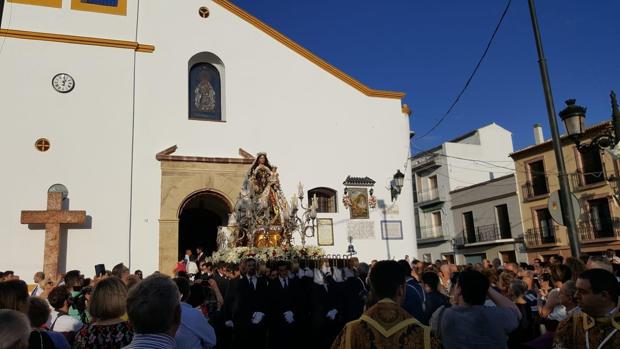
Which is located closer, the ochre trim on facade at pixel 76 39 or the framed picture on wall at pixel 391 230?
the ochre trim on facade at pixel 76 39

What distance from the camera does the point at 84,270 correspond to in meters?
12.8

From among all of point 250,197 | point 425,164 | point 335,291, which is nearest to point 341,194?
point 250,197

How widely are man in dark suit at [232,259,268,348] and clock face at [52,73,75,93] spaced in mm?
9615

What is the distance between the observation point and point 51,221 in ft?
40.4

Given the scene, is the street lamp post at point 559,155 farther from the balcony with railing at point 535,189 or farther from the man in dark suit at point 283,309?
the balcony with railing at point 535,189

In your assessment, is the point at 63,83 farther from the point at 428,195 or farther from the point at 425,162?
the point at 428,195

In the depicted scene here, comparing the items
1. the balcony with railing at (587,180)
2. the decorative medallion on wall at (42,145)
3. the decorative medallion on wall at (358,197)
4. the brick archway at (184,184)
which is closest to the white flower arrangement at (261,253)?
the brick archway at (184,184)

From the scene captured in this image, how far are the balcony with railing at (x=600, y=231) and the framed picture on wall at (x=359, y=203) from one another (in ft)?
42.4

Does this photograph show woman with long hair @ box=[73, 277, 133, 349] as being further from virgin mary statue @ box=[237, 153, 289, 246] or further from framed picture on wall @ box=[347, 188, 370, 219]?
framed picture on wall @ box=[347, 188, 370, 219]

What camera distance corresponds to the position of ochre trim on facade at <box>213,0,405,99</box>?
634 inches

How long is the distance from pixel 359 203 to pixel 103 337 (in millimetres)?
13477

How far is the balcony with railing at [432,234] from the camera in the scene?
31297 millimetres

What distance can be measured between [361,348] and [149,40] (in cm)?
1454

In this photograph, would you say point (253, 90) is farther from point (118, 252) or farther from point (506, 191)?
point (506, 191)
